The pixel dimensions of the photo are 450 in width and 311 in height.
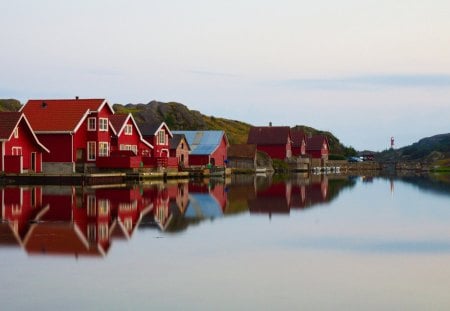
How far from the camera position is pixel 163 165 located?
238 feet

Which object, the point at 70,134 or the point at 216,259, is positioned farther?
the point at 70,134

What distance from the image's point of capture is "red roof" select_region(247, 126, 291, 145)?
124 m

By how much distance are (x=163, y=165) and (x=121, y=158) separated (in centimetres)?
842

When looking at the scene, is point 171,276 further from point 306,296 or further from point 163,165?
point 163,165

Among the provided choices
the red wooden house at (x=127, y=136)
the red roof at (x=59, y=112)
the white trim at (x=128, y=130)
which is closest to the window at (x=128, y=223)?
the red roof at (x=59, y=112)

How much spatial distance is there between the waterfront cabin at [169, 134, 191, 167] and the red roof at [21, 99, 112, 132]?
1571 centimetres

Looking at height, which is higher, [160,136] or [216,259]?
[160,136]

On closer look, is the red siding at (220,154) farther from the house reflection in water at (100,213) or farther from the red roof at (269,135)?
the house reflection in water at (100,213)

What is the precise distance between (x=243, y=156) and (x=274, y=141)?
22.8 meters

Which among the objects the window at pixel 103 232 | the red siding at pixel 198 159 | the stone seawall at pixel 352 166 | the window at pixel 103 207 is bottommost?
the window at pixel 103 232

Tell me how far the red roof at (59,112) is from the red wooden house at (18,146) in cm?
394

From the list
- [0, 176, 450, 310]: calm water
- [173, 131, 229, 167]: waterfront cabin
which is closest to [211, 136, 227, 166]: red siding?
[173, 131, 229, 167]: waterfront cabin

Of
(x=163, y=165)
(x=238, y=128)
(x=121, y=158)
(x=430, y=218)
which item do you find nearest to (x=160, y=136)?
(x=163, y=165)

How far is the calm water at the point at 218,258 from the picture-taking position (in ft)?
45.4
